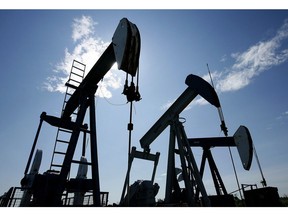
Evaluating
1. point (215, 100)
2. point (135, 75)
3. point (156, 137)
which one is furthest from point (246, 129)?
point (135, 75)

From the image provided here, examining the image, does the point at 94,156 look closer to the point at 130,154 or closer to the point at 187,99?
the point at 130,154

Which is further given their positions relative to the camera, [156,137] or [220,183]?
[220,183]

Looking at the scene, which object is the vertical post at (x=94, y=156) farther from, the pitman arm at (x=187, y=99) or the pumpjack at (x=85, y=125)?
the pitman arm at (x=187, y=99)

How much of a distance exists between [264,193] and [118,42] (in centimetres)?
732

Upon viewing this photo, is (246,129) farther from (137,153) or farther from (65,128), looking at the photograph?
(65,128)

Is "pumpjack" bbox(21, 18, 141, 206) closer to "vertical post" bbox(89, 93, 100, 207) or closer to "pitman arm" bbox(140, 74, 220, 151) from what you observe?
"vertical post" bbox(89, 93, 100, 207)

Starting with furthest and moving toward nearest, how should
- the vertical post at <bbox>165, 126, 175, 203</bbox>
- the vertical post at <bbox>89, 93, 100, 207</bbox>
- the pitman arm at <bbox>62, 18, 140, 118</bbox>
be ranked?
the vertical post at <bbox>165, 126, 175, 203</bbox>
the vertical post at <bbox>89, 93, 100, 207</bbox>
the pitman arm at <bbox>62, 18, 140, 118</bbox>

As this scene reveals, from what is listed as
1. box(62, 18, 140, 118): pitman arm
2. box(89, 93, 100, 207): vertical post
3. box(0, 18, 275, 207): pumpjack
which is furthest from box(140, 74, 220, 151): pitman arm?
box(62, 18, 140, 118): pitman arm

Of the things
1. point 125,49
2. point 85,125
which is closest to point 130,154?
point 125,49

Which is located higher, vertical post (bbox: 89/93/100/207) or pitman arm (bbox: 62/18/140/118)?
pitman arm (bbox: 62/18/140/118)

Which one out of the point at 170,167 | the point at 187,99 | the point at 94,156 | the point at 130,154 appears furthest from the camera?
the point at 187,99

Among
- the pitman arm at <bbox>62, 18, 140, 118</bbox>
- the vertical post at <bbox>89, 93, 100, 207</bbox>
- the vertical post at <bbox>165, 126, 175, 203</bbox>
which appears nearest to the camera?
the pitman arm at <bbox>62, 18, 140, 118</bbox>

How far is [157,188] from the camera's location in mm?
9742

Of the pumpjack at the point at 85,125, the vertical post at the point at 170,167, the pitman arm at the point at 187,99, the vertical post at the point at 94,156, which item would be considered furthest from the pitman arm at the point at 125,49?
the vertical post at the point at 170,167
